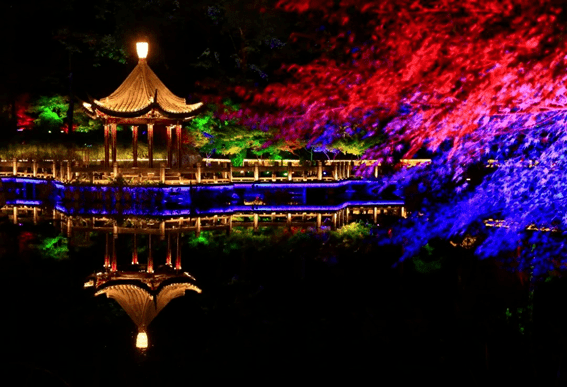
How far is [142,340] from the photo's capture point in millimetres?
7223

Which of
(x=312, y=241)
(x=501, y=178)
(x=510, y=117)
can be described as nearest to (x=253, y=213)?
(x=312, y=241)

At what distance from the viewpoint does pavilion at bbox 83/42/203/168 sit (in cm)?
1881

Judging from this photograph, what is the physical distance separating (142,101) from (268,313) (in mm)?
11995

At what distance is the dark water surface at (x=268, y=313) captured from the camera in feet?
21.3

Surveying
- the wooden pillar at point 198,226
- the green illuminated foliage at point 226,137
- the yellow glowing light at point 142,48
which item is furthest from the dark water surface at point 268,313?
the green illuminated foliage at point 226,137

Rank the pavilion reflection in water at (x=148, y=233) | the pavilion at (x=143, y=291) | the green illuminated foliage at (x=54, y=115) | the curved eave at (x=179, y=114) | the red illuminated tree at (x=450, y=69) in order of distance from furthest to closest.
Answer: the green illuminated foliage at (x=54, y=115) < the curved eave at (x=179, y=114) < the pavilion reflection in water at (x=148, y=233) < the pavilion at (x=143, y=291) < the red illuminated tree at (x=450, y=69)

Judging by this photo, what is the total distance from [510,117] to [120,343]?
4.44 m

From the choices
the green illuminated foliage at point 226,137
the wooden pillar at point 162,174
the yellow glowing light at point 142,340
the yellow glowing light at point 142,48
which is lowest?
the yellow glowing light at point 142,340

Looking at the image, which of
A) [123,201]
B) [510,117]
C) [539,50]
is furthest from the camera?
[123,201]

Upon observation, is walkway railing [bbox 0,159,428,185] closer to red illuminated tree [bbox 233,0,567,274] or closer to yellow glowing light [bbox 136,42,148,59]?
yellow glowing light [bbox 136,42,148,59]

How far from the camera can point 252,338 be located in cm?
744

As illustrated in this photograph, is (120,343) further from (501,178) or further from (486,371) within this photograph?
(501,178)

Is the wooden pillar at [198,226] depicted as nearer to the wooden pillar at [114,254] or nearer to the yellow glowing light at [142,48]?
the wooden pillar at [114,254]

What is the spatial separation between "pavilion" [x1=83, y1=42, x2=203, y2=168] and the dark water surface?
501 centimetres
